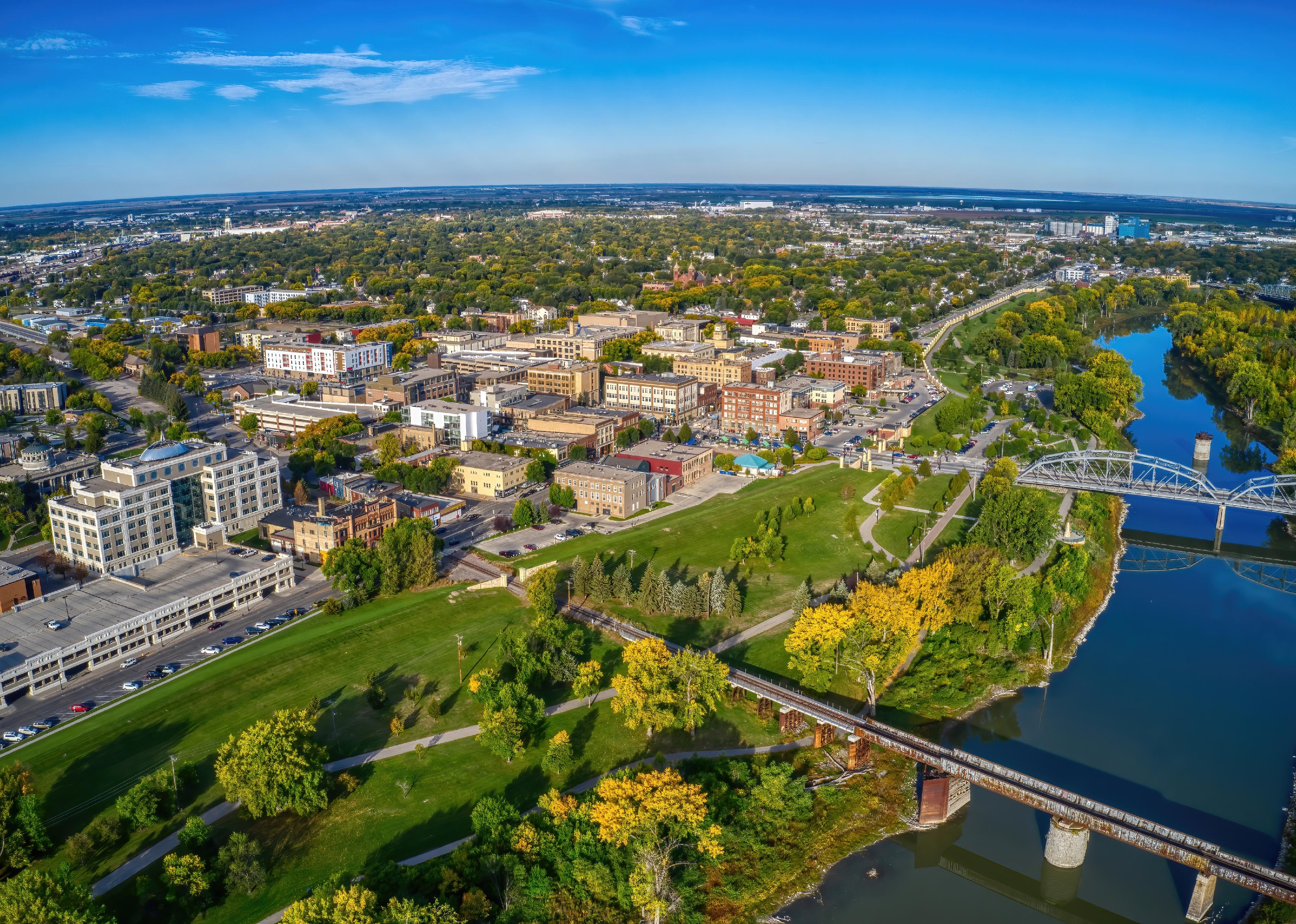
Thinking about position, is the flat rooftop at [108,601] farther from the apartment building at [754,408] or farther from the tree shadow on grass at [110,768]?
the apartment building at [754,408]

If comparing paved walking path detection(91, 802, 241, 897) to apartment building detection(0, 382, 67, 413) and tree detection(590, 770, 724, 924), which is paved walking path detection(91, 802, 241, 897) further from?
apartment building detection(0, 382, 67, 413)

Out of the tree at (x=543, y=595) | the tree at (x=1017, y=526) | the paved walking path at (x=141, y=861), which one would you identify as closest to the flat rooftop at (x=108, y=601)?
the paved walking path at (x=141, y=861)

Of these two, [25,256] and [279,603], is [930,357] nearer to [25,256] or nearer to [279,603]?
[279,603]

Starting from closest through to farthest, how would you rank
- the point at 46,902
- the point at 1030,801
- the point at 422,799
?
the point at 46,902 < the point at 1030,801 < the point at 422,799

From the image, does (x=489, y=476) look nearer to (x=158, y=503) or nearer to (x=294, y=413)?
(x=158, y=503)

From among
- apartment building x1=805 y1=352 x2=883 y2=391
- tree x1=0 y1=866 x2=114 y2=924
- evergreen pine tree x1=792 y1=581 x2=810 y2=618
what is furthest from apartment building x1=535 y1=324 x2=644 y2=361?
tree x1=0 y1=866 x2=114 y2=924

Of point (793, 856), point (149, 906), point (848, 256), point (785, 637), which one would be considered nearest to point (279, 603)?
point (149, 906)

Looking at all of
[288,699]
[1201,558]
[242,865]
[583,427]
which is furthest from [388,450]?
[1201,558]

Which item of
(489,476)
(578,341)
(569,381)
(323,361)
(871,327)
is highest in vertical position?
(871,327)
